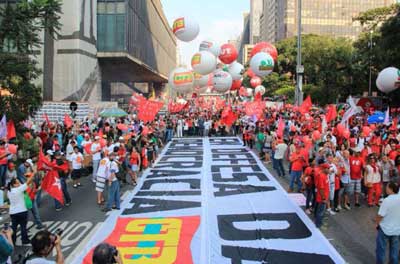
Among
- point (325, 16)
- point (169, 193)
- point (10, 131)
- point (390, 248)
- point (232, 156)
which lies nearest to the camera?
point (390, 248)

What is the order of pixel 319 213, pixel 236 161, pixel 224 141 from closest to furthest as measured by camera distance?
pixel 319 213 < pixel 236 161 < pixel 224 141

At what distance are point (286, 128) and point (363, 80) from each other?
77.9 ft

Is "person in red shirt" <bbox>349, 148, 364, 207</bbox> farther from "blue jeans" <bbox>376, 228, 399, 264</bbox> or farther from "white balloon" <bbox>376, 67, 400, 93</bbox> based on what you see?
"white balloon" <bbox>376, 67, 400, 93</bbox>

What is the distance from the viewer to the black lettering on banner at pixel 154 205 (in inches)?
417

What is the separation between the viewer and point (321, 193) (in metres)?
8.86

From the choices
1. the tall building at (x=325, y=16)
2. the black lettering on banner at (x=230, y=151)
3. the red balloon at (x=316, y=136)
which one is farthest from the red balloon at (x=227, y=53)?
the tall building at (x=325, y=16)

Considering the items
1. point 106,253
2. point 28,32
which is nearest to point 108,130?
point 28,32

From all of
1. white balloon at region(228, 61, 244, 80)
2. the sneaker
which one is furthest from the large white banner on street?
white balloon at region(228, 61, 244, 80)

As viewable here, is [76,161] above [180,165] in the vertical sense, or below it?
above

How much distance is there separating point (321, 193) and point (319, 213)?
476mm

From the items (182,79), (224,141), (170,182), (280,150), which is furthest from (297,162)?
(182,79)

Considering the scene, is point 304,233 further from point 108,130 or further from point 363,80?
point 363,80

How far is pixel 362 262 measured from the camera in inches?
289

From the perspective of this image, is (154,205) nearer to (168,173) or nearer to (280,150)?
(168,173)
